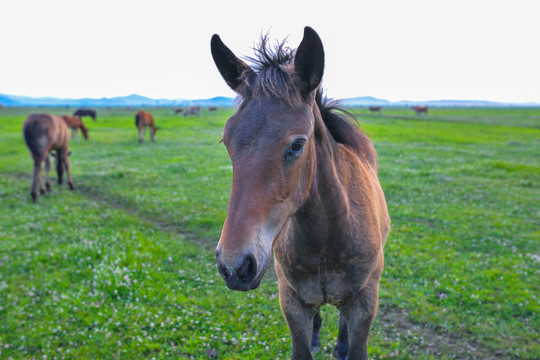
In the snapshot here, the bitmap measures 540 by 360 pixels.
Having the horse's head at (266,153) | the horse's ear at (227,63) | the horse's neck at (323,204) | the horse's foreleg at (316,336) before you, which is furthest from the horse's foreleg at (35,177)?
the horse's neck at (323,204)

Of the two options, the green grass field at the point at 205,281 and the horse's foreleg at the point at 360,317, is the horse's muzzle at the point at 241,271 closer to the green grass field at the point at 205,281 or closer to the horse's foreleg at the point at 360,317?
the horse's foreleg at the point at 360,317

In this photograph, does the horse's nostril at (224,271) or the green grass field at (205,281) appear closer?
the horse's nostril at (224,271)

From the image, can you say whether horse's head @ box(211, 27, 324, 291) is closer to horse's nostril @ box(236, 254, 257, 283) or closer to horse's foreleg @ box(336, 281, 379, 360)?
horse's nostril @ box(236, 254, 257, 283)

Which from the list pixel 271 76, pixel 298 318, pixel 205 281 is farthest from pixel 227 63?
pixel 205 281

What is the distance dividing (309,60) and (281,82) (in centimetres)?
26

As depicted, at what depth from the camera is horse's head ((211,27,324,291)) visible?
1942mm

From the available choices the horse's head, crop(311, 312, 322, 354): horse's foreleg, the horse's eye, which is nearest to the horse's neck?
the horse's head

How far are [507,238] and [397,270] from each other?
12.0ft

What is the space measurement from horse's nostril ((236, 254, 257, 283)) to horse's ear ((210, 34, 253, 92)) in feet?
4.53

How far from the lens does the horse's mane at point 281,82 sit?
7.52 ft

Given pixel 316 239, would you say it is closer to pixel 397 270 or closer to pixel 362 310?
pixel 362 310

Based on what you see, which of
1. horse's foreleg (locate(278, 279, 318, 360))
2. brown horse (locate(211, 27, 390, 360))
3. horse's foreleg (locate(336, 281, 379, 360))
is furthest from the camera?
horse's foreleg (locate(278, 279, 318, 360))

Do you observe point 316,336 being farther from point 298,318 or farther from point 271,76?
point 271,76

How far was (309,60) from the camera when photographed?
91.5 inches
